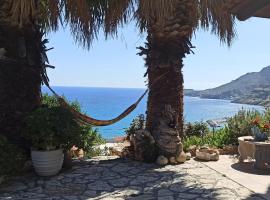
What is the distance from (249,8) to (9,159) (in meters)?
4.13

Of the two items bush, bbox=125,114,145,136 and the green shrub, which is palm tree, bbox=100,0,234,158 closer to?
bush, bbox=125,114,145,136

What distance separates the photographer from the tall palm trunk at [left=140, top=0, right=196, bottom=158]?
8.05 meters

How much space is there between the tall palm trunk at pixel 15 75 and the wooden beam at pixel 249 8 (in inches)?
148

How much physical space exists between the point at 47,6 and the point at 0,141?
3025 millimetres

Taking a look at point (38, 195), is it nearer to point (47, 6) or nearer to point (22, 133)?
point (22, 133)

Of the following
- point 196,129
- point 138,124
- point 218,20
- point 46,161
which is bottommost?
point 46,161

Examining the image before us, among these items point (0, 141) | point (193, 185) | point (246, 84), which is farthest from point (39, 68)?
point (246, 84)

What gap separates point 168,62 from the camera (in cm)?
805

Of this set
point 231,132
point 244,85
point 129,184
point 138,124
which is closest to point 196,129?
point 231,132

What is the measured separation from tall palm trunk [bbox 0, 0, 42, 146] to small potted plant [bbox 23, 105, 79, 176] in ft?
1.72

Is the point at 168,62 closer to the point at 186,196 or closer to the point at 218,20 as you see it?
the point at 218,20

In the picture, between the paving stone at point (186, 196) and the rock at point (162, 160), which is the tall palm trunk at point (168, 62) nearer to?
the rock at point (162, 160)

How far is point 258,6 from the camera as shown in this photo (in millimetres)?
5094

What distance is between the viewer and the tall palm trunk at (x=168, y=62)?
8055mm
